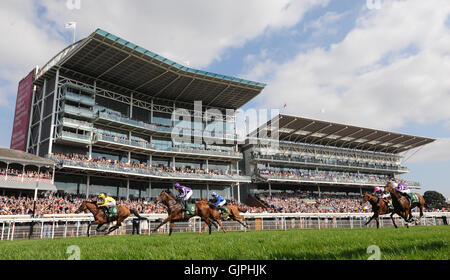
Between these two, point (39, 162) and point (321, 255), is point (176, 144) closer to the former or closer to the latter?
point (39, 162)

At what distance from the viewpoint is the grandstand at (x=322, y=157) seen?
5094 centimetres

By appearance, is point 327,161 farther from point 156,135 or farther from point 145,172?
point 145,172

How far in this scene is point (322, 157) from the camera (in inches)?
2296

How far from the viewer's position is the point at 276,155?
2084 inches

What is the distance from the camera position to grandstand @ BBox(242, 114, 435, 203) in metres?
50.9

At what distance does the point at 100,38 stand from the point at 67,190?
1728cm

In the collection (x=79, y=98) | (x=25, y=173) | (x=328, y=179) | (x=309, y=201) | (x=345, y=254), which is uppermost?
(x=79, y=98)

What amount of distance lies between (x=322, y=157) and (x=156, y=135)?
99.1 feet

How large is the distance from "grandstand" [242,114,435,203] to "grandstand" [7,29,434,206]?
211 millimetres

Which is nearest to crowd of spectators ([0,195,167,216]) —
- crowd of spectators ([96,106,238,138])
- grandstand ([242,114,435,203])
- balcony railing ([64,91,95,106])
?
balcony railing ([64,91,95,106])

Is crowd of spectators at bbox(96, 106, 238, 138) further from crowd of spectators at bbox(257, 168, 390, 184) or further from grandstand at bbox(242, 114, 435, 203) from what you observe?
crowd of spectators at bbox(257, 168, 390, 184)

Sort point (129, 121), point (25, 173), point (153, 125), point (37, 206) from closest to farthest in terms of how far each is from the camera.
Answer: point (37, 206) < point (25, 173) < point (129, 121) < point (153, 125)

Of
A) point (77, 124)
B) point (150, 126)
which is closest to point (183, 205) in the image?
point (77, 124)
